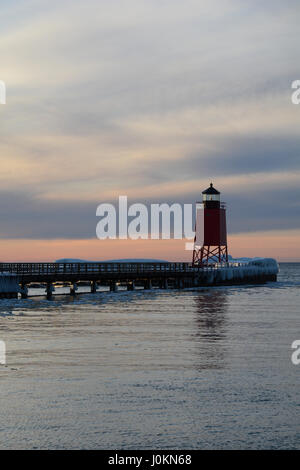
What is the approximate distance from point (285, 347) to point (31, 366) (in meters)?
10.6

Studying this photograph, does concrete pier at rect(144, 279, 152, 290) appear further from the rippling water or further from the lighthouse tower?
the rippling water

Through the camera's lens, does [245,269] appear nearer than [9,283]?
No

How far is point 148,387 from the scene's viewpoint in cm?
1742

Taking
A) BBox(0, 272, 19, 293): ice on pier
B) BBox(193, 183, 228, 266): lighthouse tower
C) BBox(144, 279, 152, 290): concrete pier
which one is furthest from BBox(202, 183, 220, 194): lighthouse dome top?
BBox(0, 272, 19, 293): ice on pier

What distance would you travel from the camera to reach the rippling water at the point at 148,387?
13078 millimetres

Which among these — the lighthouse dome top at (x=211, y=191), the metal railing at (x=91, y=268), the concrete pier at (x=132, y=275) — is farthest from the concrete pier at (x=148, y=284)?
the lighthouse dome top at (x=211, y=191)

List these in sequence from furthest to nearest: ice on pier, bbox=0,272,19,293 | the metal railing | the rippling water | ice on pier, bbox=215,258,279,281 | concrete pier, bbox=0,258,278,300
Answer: ice on pier, bbox=215,258,279,281
the metal railing
concrete pier, bbox=0,258,278,300
ice on pier, bbox=0,272,19,293
the rippling water

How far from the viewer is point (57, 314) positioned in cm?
4088

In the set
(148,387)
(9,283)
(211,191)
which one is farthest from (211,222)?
(148,387)

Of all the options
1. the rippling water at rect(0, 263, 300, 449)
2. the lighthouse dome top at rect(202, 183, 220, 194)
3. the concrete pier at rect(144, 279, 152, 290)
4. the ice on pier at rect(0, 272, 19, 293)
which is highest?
the lighthouse dome top at rect(202, 183, 220, 194)

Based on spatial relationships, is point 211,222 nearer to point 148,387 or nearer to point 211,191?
point 211,191

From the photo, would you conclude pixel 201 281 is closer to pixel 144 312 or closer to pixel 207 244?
pixel 207 244

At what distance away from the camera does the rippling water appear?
1308cm
